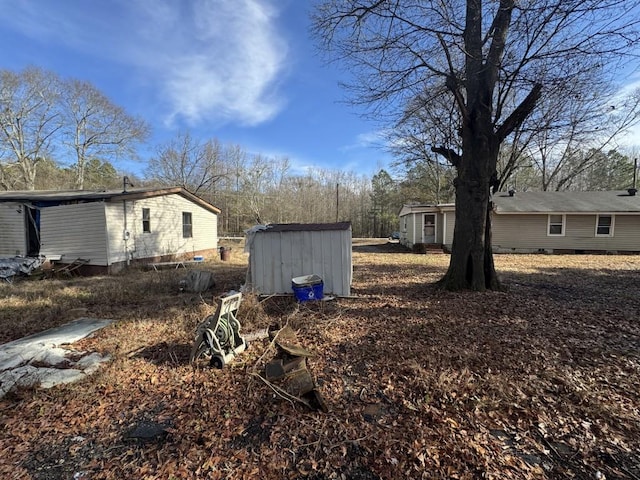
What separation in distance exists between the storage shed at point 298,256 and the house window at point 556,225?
1537cm

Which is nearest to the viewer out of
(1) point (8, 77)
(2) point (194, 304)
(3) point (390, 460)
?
(3) point (390, 460)

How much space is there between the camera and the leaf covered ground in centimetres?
211

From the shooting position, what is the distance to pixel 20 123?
24656 millimetres

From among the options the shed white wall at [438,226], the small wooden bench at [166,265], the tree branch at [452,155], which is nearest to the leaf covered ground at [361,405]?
the tree branch at [452,155]

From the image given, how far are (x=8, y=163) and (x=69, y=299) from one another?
90.8ft

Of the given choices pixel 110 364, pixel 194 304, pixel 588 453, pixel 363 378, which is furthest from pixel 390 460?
pixel 194 304

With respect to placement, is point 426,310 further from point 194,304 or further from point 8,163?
point 8,163

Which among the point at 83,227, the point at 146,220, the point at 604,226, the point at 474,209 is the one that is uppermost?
the point at 474,209

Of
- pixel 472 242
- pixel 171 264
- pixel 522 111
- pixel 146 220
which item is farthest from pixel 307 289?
pixel 146 220

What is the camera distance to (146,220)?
12062 millimetres

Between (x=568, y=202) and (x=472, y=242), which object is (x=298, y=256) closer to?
(x=472, y=242)

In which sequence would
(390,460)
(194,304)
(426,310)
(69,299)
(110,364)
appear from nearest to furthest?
(390,460) → (110,364) → (426,310) → (194,304) → (69,299)

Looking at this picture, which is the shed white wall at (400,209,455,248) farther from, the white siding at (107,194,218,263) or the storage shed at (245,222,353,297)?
the storage shed at (245,222,353,297)

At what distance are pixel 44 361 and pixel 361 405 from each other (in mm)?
3800
